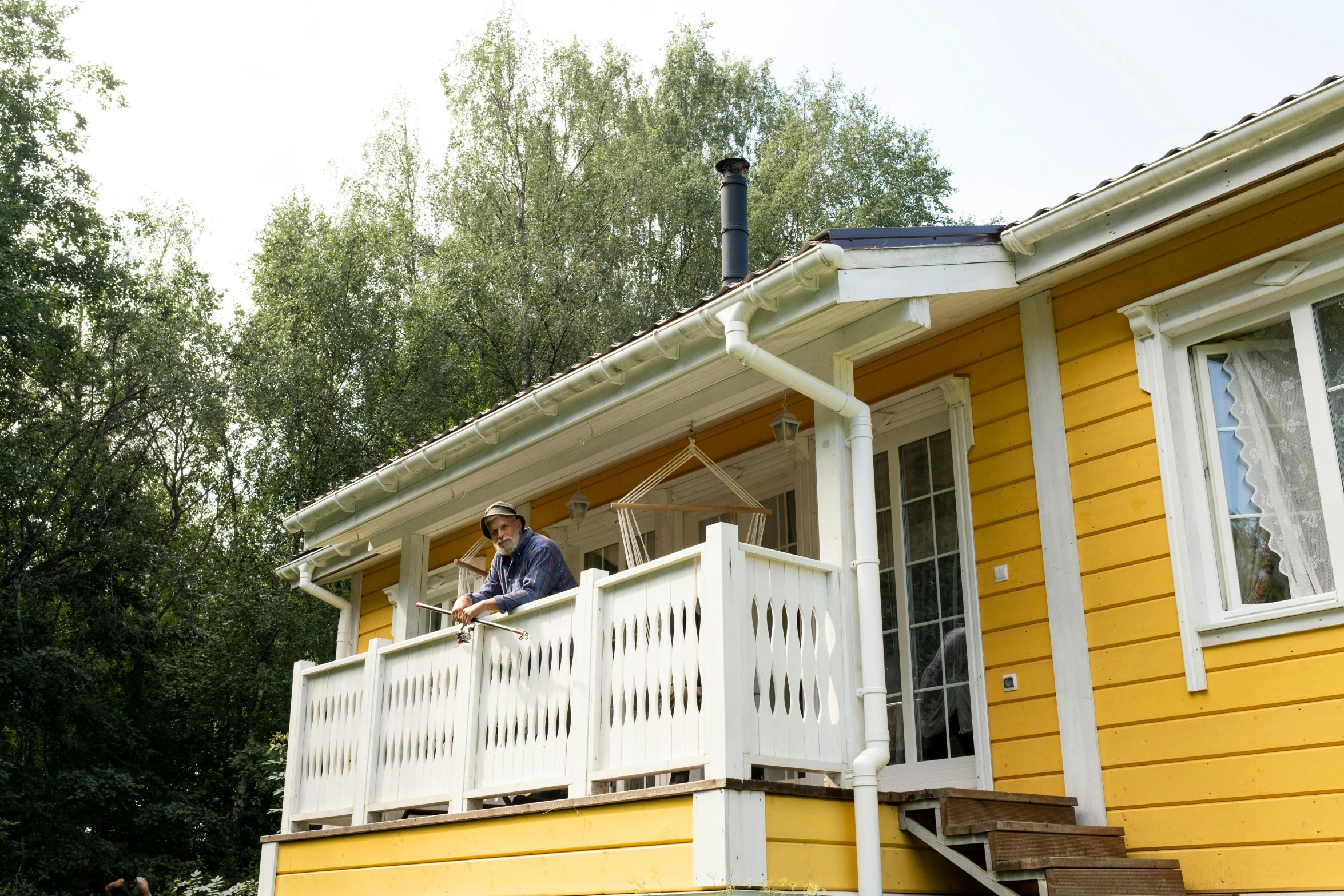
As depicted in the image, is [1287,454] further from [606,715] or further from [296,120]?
[296,120]

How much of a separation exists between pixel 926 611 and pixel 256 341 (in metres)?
16.7

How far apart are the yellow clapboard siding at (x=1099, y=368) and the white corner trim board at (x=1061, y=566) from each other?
51 millimetres

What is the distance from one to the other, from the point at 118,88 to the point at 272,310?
4.56 m

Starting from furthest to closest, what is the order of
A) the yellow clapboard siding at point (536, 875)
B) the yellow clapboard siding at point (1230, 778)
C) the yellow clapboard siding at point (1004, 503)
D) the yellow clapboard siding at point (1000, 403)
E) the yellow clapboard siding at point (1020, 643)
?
the yellow clapboard siding at point (1000, 403) → the yellow clapboard siding at point (1004, 503) → the yellow clapboard siding at point (1020, 643) → the yellow clapboard siding at point (536, 875) → the yellow clapboard siding at point (1230, 778)

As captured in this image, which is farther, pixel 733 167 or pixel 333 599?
pixel 333 599

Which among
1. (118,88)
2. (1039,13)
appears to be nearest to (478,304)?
(118,88)

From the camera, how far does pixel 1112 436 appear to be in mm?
5227

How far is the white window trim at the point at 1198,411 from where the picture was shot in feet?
14.9

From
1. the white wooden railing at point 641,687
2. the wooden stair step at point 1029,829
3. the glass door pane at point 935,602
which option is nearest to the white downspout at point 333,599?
the white wooden railing at point 641,687

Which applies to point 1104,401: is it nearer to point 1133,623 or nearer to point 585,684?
point 1133,623

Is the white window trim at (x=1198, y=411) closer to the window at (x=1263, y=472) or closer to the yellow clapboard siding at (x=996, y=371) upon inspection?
the window at (x=1263, y=472)

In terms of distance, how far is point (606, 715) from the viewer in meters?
5.04

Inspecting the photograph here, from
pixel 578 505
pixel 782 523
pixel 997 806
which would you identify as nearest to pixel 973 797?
pixel 997 806

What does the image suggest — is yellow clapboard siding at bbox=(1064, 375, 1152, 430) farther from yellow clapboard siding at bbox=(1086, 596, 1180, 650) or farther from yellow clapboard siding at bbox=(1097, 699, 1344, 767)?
yellow clapboard siding at bbox=(1097, 699, 1344, 767)
